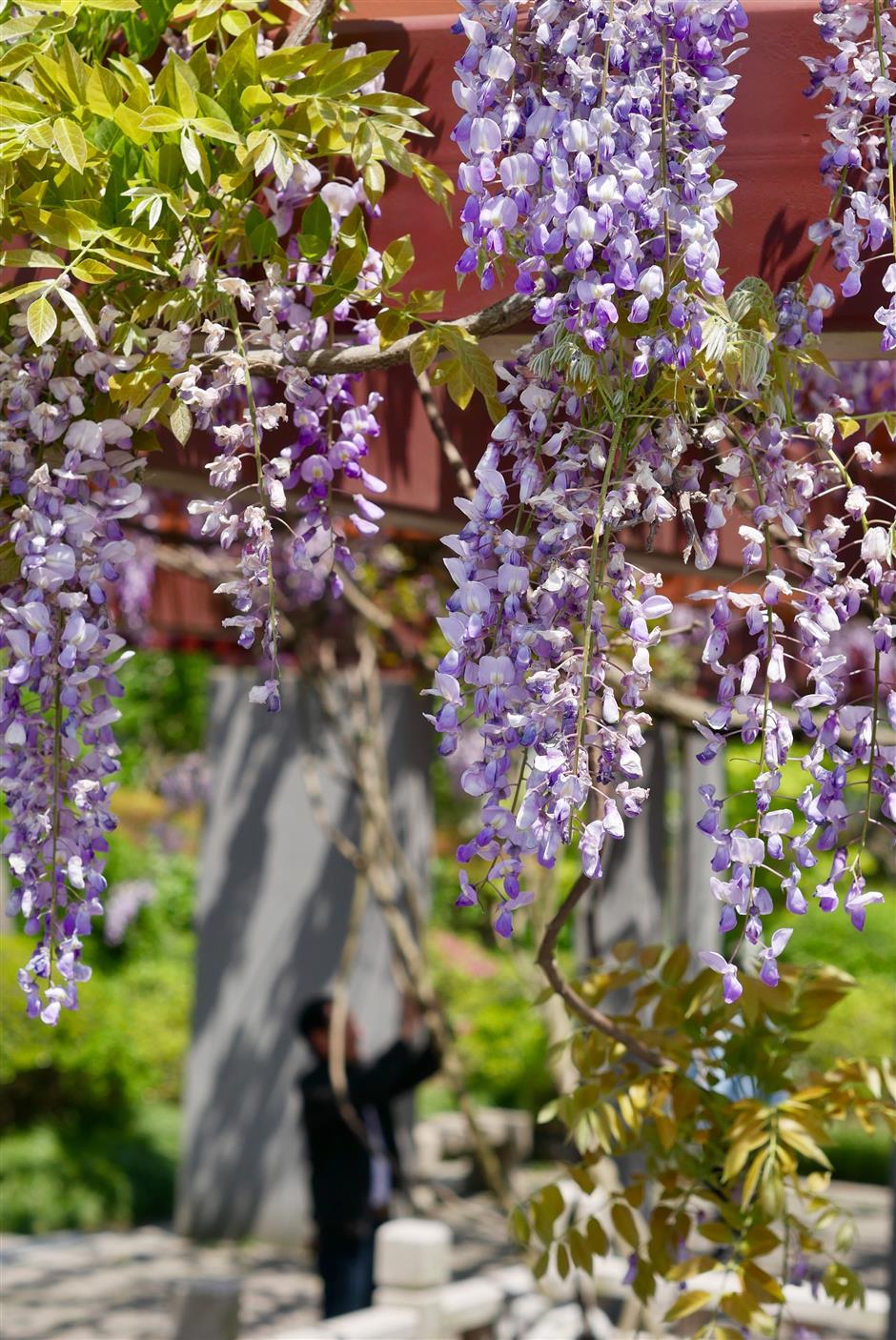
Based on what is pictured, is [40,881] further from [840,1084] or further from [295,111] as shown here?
[840,1084]

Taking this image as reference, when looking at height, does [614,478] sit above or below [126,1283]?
above

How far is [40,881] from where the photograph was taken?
5.41 ft

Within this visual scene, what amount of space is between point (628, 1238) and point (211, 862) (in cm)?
487

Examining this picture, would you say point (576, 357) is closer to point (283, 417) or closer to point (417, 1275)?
point (283, 417)

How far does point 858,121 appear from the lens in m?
1.53

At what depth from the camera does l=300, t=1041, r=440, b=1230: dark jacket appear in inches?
175

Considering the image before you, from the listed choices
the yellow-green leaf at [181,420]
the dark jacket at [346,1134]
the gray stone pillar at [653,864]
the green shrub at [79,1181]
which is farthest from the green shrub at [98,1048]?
the yellow-green leaf at [181,420]

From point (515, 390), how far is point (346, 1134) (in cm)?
343

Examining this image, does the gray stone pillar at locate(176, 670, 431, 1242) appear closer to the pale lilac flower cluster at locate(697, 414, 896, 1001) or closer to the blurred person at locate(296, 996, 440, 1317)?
the blurred person at locate(296, 996, 440, 1317)

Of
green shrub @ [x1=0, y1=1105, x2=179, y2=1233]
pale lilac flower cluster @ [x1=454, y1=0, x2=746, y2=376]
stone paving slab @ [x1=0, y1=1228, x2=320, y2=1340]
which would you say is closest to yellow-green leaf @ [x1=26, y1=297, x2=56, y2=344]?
pale lilac flower cluster @ [x1=454, y1=0, x2=746, y2=376]

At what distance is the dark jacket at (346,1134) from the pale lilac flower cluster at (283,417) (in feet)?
9.25

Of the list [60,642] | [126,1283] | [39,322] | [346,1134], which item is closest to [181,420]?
[39,322]

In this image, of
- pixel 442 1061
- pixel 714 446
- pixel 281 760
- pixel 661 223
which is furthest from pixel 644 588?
pixel 281 760

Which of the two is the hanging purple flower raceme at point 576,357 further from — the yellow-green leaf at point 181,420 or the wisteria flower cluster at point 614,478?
the yellow-green leaf at point 181,420
